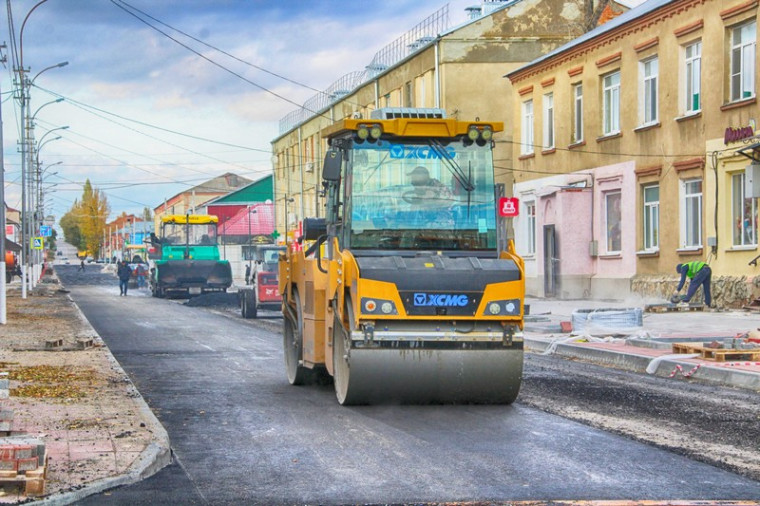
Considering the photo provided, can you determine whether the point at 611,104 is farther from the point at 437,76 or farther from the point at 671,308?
the point at 437,76

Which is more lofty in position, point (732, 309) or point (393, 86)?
A: point (393, 86)

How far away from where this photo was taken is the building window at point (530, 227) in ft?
129

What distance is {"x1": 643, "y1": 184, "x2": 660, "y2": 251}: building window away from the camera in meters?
30.7

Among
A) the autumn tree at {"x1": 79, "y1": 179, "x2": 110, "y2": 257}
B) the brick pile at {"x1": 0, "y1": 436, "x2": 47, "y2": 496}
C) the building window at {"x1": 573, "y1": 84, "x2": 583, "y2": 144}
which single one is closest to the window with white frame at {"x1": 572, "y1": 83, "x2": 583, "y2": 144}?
the building window at {"x1": 573, "y1": 84, "x2": 583, "y2": 144}

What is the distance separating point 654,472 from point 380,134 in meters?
4.82

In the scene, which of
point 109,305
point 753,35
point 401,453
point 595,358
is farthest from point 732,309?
point 109,305

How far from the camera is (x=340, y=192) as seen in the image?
1148 cm

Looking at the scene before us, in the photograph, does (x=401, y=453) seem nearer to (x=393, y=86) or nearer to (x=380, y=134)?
(x=380, y=134)

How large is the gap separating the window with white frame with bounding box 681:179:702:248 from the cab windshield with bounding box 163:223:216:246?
25857mm

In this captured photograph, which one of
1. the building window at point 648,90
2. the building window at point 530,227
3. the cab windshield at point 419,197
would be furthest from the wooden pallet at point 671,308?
the cab windshield at point 419,197

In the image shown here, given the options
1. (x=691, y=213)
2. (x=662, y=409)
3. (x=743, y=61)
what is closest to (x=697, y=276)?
(x=691, y=213)

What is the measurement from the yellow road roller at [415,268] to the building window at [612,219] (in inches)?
866

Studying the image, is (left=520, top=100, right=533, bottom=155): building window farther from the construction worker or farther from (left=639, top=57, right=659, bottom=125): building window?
the construction worker

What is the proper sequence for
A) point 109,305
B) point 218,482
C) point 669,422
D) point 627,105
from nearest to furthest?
point 218,482, point 669,422, point 627,105, point 109,305
